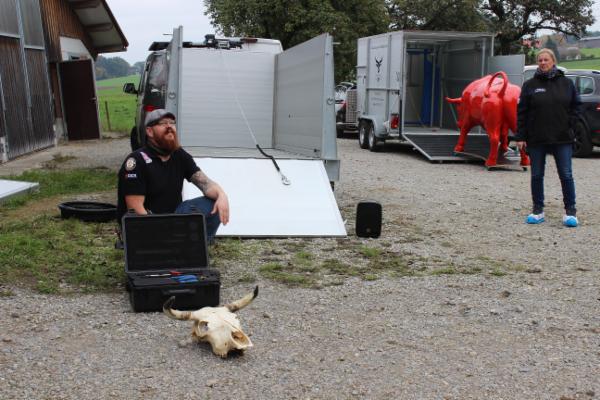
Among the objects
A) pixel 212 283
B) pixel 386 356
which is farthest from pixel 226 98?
pixel 386 356

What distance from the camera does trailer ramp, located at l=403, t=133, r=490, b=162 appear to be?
624 inches

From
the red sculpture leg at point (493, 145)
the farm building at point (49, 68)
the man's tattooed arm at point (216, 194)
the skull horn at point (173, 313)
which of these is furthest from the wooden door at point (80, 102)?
the skull horn at point (173, 313)

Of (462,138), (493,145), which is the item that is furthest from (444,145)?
(493,145)

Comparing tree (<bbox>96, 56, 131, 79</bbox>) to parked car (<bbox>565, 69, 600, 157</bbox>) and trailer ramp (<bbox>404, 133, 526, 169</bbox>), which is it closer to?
trailer ramp (<bbox>404, 133, 526, 169</bbox>)

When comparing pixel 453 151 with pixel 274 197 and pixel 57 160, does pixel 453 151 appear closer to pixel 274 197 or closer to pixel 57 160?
pixel 57 160

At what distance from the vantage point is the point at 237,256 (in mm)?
7113

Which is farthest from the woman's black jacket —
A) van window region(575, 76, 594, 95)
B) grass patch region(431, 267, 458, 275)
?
van window region(575, 76, 594, 95)

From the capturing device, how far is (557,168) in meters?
8.92

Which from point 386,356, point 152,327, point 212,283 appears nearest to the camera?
point 386,356

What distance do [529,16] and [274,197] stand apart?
32.2 meters

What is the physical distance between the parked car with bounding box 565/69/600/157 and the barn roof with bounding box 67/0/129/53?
12.7m

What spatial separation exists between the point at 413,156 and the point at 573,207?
29.3 ft

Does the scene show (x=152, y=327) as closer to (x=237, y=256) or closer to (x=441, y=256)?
(x=237, y=256)

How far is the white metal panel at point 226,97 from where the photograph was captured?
1100 cm
